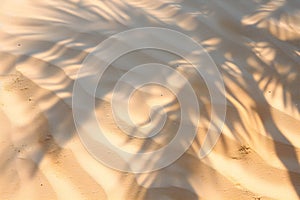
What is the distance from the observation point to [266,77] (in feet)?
8.29

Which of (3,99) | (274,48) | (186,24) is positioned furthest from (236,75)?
(3,99)

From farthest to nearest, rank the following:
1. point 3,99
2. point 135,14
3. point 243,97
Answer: point 135,14 → point 243,97 → point 3,99

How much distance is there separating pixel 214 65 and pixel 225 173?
72cm

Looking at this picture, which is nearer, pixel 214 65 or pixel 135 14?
pixel 214 65

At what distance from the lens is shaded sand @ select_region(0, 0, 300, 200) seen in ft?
6.57

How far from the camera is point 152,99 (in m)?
2.35

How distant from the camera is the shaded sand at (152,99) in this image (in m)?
2.00

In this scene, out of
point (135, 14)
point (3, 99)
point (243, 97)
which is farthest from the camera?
point (135, 14)

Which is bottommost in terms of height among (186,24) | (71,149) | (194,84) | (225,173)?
(71,149)

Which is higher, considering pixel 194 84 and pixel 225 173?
pixel 194 84

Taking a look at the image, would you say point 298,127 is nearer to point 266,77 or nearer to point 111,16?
point 266,77

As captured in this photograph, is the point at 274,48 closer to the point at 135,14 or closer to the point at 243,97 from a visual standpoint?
the point at 243,97

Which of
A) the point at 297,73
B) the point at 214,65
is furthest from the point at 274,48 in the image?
the point at 214,65

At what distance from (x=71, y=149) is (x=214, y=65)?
3.17 ft
